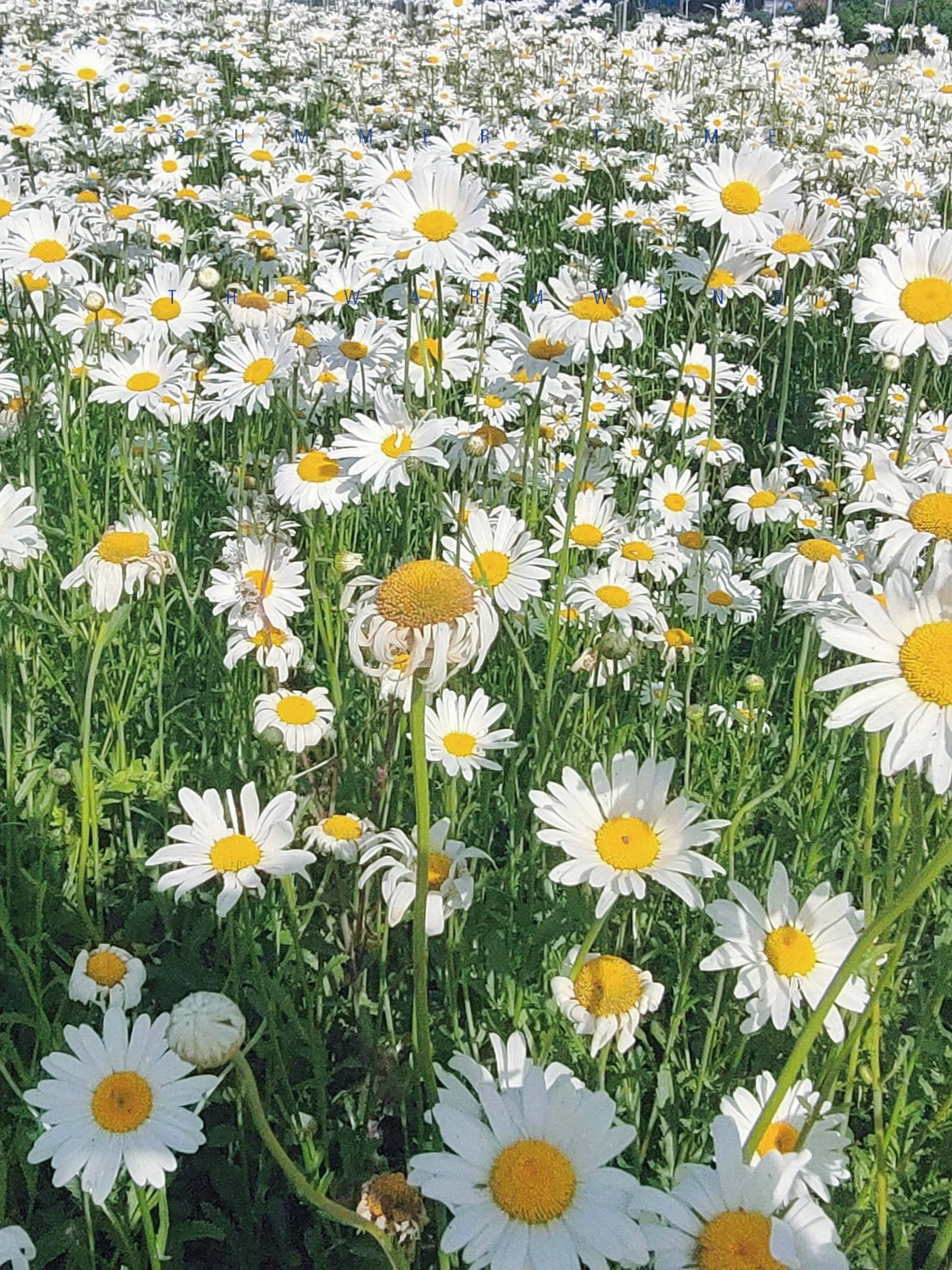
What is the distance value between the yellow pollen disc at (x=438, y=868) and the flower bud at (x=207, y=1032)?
2.16 ft

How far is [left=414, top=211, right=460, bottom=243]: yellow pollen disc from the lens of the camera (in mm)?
2578

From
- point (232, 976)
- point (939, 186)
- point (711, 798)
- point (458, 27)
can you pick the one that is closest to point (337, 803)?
point (232, 976)

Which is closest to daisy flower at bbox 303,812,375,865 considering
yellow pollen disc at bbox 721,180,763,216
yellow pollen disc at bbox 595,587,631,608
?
yellow pollen disc at bbox 595,587,631,608

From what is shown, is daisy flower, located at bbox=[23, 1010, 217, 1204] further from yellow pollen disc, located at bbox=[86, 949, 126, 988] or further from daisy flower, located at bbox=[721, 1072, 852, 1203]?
daisy flower, located at bbox=[721, 1072, 852, 1203]

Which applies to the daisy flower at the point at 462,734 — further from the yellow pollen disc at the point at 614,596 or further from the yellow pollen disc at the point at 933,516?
the yellow pollen disc at the point at 933,516

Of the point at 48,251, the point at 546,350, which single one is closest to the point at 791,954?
the point at 546,350

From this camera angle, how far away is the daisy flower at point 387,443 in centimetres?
244

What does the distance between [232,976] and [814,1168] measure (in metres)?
0.91

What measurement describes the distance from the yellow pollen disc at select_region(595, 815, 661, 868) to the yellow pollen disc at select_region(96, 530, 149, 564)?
1.12 m

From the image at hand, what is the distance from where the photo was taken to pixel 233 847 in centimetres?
175

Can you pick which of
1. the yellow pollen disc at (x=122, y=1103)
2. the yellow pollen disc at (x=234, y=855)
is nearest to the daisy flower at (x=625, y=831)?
the yellow pollen disc at (x=234, y=855)

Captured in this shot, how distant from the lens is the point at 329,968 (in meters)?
2.04

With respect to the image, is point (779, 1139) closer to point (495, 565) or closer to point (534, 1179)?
point (534, 1179)

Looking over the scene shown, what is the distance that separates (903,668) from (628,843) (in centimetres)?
48
